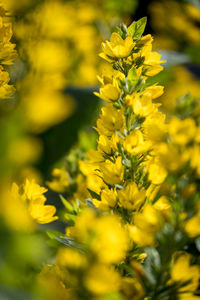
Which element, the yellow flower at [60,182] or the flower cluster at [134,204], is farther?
the yellow flower at [60,182]

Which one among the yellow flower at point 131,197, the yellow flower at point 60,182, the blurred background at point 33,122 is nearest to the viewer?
the blurred background at point 33,122

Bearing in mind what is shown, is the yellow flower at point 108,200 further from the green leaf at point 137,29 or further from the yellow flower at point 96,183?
the green leaf at point 137,29

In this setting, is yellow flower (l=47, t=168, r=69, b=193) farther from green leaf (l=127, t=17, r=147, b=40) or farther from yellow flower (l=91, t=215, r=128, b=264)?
yellow flower (l=91, t=215, r=128, b=264)

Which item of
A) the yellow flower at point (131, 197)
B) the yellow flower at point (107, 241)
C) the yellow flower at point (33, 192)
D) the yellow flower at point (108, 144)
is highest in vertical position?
the yellow flower at point (107, 241)

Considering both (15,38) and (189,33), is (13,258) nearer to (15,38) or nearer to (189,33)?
(15,38)

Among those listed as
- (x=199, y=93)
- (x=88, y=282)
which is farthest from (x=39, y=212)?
(x=199, y=93)

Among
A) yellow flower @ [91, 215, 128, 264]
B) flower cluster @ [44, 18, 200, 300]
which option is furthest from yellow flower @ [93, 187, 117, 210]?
yellow flower @ [91, 215, 128, 264]

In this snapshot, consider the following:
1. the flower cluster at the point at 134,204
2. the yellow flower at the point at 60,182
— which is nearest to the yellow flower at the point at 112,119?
the flower cluster at the point at 134,204

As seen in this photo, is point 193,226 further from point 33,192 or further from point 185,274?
point 33,192
